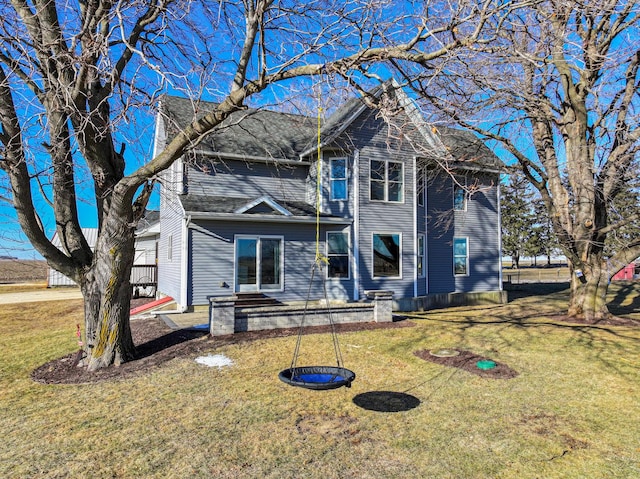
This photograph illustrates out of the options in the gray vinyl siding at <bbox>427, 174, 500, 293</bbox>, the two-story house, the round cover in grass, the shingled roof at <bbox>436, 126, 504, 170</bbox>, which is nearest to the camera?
the round cover in grass

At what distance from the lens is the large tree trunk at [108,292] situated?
304 inches

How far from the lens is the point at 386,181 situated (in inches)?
642

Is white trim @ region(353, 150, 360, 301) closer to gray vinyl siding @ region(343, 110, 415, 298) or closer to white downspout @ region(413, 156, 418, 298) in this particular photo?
gray vinyl siding @ region(343, 110, 415, 298)

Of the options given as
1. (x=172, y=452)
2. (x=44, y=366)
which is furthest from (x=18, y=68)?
(x=172, y=452)

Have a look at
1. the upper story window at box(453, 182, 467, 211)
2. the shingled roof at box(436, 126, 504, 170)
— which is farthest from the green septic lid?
the upper story window at box(453, 182, 467, 211)

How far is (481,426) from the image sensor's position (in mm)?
5047

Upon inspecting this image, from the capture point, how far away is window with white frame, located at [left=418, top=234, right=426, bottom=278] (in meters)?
17.4

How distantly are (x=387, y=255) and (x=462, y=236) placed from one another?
4587 millimetres

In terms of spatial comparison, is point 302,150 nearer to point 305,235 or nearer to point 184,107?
point 305,235

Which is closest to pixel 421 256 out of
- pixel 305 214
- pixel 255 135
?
pixel 305 214

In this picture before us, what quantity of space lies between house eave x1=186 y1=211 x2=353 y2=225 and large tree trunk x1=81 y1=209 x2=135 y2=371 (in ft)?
17.8

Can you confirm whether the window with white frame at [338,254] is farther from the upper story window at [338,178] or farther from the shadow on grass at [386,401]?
the shadow on grass at [386,401]

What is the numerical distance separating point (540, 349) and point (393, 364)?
365 cm

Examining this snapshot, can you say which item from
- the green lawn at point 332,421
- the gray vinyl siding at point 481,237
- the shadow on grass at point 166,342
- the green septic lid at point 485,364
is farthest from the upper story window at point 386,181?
the green septic lid at point 485,364
